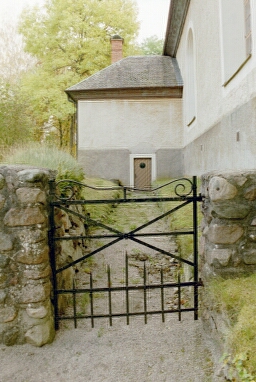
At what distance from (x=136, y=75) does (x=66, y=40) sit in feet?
21.6

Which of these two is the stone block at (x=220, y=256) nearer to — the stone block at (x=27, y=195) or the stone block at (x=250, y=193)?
the stone block at (x=250, y=193)

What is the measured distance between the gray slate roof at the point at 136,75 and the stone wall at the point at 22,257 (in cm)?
1286

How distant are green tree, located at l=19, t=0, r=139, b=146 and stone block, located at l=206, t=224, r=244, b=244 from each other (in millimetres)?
16438

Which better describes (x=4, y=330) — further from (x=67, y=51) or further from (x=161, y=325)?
(x=67, y=51)

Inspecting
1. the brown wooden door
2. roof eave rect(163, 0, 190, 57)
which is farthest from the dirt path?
the brown wooden door

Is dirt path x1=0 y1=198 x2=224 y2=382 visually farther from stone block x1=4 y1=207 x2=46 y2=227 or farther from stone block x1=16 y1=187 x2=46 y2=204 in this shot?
stone block x1=16 y1=187 x2=46 y2=204

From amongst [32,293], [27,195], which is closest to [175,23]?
[27,195]

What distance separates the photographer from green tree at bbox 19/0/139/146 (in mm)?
18484

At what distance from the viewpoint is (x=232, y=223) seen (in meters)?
2.79

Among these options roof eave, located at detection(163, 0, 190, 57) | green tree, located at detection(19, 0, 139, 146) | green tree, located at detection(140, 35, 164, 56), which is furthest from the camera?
green tree, located at detection(140, 35, 164, 56)

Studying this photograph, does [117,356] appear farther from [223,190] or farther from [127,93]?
[127,93]

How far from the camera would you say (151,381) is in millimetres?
2463

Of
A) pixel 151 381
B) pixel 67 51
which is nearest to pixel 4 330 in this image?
pixel 151 381

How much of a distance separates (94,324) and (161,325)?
68 cm
